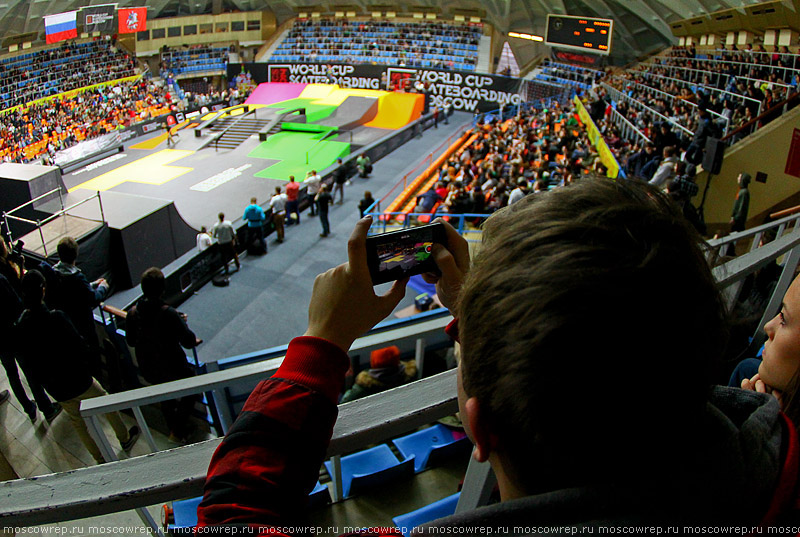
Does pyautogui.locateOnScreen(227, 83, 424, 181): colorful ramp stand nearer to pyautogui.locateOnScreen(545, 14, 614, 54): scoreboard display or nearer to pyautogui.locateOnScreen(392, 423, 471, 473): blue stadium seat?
pyautogui.locateOnScreen(545, 14, 614, 54): scoreboard display

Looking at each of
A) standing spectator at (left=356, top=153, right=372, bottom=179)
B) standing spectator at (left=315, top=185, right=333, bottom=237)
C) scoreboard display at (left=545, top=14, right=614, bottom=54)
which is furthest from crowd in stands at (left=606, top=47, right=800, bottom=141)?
standing spectator at (left=356, top=153, right=372, bottom=179)

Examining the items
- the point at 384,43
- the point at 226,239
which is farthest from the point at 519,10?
the point at 226,239

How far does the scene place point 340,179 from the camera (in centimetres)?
1627

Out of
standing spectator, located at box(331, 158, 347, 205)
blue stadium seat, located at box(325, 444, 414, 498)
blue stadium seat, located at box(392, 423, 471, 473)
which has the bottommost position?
standing spectator, located at box(331, 158, 347, 205)

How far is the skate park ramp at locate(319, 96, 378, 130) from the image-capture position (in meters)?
27.0

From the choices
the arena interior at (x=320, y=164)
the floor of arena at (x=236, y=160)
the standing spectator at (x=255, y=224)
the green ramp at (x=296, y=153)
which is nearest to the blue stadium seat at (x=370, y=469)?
the arena interior at (x=320, y=164)

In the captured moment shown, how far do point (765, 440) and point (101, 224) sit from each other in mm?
10786

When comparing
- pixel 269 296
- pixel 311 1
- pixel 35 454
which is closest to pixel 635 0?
pixel 311 1

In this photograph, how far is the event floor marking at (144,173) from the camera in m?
18.7

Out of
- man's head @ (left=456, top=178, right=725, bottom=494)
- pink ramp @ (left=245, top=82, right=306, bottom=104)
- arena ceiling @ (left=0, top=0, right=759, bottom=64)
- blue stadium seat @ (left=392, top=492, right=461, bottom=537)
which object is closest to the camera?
man's head @ (left=456, top=178, right=725, bottom=494)

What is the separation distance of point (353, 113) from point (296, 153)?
752 centimetres

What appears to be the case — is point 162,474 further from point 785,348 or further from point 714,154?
point 714,154

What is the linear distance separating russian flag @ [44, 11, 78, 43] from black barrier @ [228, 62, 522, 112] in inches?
400

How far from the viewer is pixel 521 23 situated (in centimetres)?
3994
